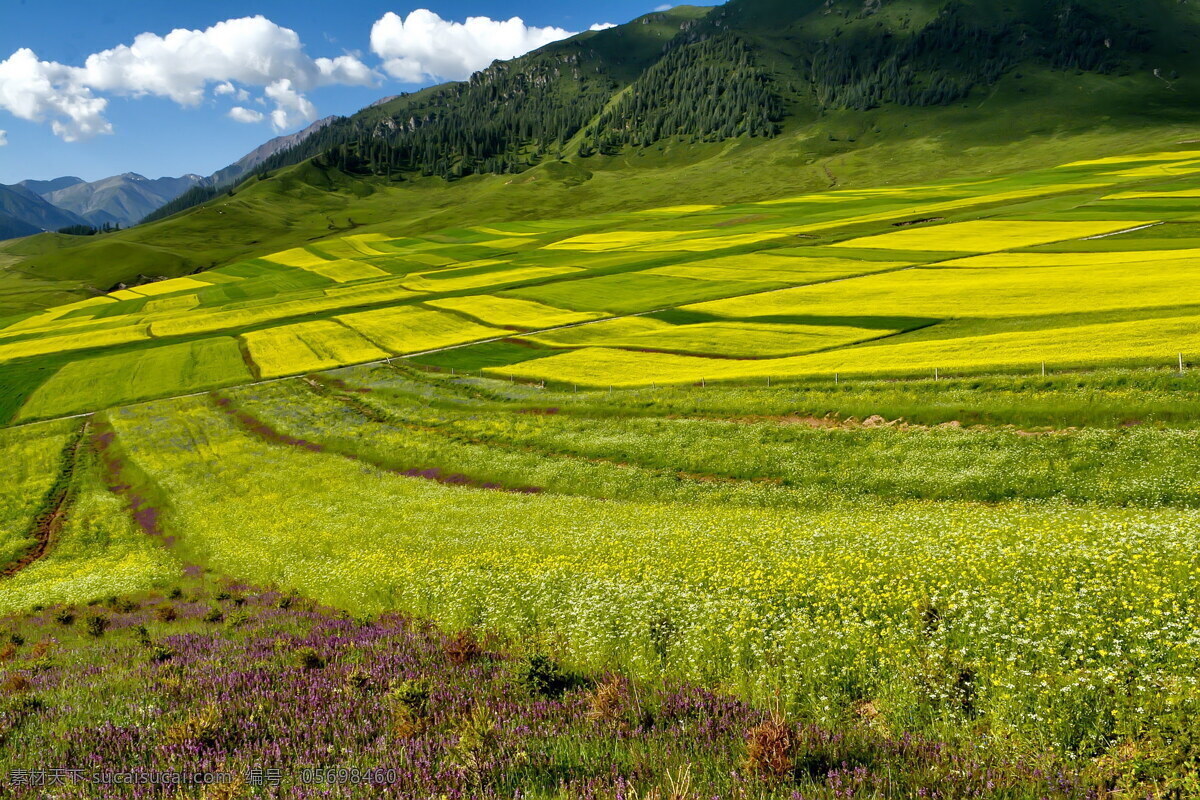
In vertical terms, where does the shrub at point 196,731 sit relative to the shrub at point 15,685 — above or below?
above

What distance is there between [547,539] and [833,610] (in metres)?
13.1

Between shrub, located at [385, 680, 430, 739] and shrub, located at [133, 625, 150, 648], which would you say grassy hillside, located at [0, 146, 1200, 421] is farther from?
shrub, located at [385, 680, 430, 739]

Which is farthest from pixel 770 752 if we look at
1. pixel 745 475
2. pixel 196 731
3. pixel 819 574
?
pixel 745 475

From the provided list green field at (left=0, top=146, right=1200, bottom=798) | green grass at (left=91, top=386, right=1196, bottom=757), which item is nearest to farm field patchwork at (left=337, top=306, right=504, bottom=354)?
green field at (left=0, top=146, right=1200, bottom=798)

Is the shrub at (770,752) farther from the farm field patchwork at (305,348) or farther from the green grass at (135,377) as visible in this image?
the green grass at (135,377)

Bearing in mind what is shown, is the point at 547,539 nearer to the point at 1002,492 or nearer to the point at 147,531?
the point at 1002,492

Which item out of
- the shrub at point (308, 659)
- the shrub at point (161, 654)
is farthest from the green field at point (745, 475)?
the shrub at point (161, 654)

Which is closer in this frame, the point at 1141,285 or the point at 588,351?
the point at 1141,285

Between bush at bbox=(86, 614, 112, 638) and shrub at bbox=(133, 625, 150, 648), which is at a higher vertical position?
shrub at bbox=(133, 625, 150, 648)

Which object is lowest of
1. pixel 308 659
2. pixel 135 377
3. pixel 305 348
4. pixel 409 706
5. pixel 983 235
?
pixel 308 659

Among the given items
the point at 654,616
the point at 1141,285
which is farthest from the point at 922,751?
the point at 1141,285

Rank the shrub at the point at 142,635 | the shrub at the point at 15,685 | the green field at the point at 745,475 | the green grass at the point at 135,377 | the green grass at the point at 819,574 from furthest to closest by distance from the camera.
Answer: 1. the green grass at the point at 135,377
2. the shrub at the point at 142,635
3. the shrub at the point at 15,685
4. the green field at the point at 745,475
5. the green grass at the point at 819,574

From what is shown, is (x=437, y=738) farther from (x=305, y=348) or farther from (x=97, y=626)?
(x=305, y=348)

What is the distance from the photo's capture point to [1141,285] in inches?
2185
